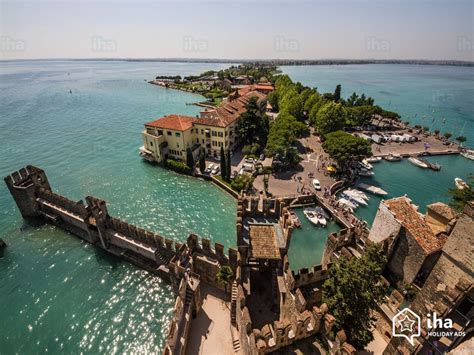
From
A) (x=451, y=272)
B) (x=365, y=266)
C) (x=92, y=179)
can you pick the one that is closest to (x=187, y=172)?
(x=92, y=179)

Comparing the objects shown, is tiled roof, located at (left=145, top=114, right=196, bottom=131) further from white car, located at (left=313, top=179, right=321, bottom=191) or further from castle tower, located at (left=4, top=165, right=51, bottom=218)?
white car, located at (left=313, top=179, right=321, bottom=191)

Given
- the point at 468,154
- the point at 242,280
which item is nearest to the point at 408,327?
the point at 242,280

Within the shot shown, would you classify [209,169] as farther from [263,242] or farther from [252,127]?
[263,242]

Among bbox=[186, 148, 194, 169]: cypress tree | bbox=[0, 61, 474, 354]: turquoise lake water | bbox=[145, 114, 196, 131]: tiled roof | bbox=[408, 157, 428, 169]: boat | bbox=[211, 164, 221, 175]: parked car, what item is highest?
bbox=[145, 114, 196, 131]: tiled roof

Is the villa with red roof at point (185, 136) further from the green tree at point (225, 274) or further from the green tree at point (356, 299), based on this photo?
A: the green tree at point (356, 299)

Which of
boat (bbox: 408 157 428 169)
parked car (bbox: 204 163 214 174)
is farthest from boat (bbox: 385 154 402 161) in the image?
parked car (bbox: 204 163 214 174)

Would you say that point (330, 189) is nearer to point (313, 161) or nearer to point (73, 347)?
point (313, 161)
